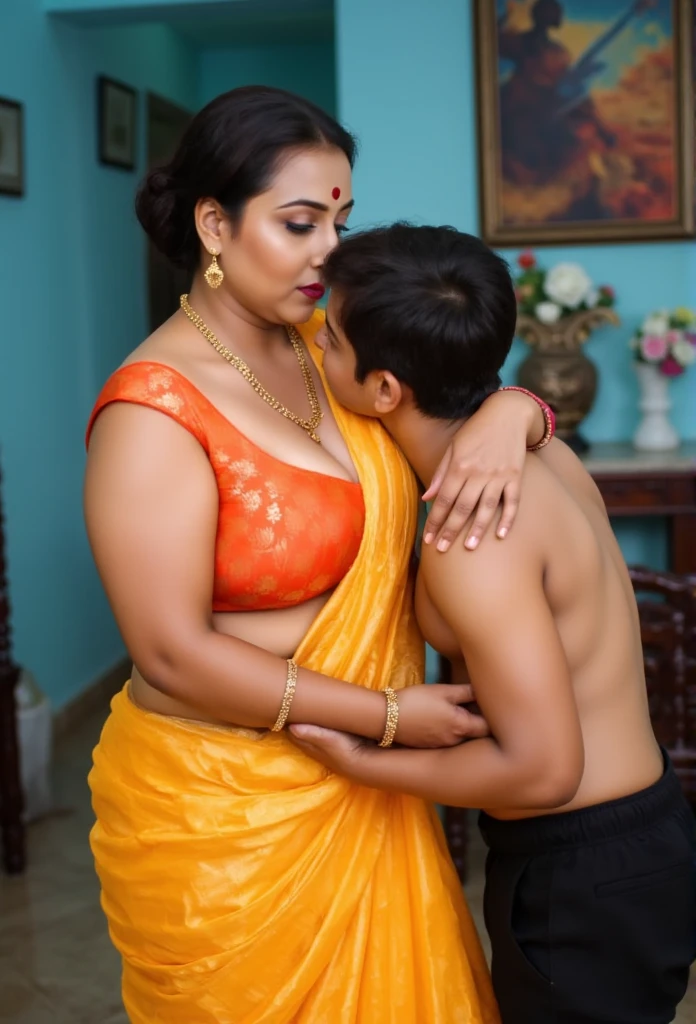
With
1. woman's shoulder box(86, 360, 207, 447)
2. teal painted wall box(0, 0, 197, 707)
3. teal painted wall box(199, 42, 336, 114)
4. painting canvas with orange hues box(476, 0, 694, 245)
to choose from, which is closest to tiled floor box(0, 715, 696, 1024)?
teal painted wall box(0, 0, 197, 707)

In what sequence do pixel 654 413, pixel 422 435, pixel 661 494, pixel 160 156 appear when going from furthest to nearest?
pixel 160 156 < pixel 654 413 < pixel 661 494 < pixel 422 435

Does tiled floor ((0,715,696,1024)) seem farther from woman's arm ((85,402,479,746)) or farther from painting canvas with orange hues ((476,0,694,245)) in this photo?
painting canvas with orange hues ((476,0,694,245))

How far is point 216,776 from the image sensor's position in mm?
1561

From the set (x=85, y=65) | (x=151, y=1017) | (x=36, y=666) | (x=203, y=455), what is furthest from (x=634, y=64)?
(x=151, y=1017)

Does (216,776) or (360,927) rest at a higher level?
(216,776)

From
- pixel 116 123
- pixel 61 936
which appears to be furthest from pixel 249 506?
pixel 116 123

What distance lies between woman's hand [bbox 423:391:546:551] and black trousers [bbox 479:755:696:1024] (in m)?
0.40

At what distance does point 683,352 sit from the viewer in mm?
3994

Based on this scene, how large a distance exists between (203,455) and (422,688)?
0.40m

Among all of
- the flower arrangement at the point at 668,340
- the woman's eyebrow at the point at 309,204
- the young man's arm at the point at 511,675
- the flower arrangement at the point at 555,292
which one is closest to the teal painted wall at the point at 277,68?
the flower arrangement at the point at 555,292

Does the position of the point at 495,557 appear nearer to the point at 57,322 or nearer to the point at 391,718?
the point at 391,718

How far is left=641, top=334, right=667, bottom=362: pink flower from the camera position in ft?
13.1

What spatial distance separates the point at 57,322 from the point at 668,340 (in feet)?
7.25

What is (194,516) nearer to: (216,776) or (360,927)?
(216,776)
